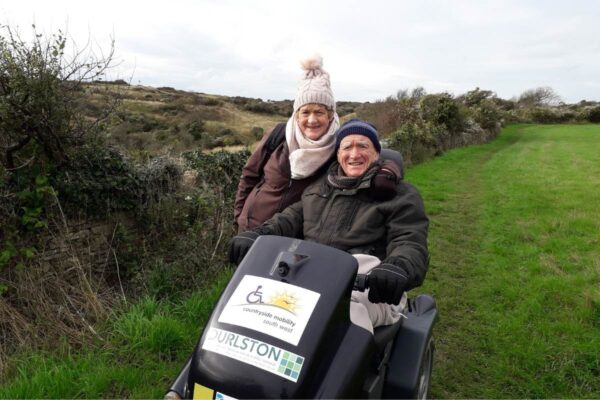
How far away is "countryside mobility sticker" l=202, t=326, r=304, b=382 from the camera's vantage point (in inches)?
64.0

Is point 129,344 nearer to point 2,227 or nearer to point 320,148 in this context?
point 2,227

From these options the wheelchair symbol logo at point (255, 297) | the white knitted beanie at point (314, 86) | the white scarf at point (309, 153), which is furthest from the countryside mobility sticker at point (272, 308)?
the white knitted beanie at point (314, 86)

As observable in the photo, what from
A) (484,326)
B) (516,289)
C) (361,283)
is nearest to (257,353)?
(361,283)

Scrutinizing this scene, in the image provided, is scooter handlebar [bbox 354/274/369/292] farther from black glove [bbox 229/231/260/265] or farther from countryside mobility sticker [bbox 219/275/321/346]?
black glove [bbox 229/231/260/265]

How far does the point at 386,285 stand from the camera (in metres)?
2.00

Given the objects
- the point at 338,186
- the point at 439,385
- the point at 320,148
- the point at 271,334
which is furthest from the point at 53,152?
the point at 439,385

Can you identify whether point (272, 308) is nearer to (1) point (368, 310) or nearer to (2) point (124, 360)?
(1) point (368, 310)

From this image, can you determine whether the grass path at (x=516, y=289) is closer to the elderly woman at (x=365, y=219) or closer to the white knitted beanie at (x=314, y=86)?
the elderly woman at (x=365, y=219)

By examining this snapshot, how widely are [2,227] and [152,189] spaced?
154 centimetres

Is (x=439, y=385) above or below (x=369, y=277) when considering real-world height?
below

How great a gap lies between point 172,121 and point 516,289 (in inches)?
653

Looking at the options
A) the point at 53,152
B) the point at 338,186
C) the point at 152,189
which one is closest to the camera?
the point at 338,186

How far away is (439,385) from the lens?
3.27 metres

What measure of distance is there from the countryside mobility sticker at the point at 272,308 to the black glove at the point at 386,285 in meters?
0.35
